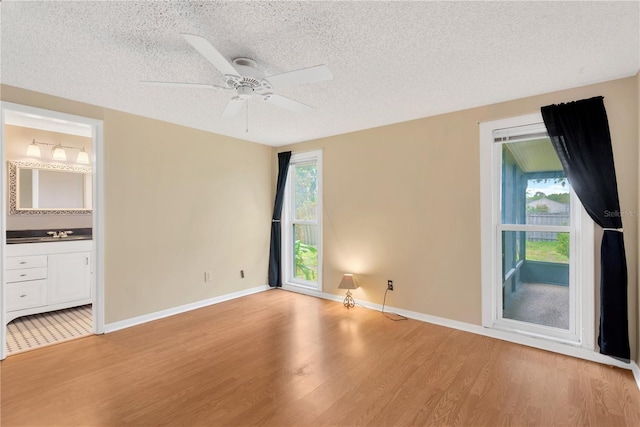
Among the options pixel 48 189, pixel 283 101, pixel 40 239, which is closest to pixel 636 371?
pixel 283 101

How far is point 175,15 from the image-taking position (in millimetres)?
1774

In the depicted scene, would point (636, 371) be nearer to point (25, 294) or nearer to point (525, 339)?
point (525, 339)

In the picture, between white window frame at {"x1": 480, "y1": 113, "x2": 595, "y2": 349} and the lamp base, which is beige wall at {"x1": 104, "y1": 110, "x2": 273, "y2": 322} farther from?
white window frame at {"x1": 480, "y1": 113, "x2": 595, "y2": 349}

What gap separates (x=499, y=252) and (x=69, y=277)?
5403mm

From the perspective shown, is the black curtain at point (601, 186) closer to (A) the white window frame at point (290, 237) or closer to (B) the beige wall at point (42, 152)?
(A) the white window frame at point (290, 237)

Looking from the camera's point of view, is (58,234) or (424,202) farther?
(58,234)

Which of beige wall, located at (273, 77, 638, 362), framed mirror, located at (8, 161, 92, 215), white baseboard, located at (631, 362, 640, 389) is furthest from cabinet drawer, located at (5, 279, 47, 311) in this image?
white baseboard, located at (631, 362, 640, 389)

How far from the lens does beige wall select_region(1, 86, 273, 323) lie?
339cm

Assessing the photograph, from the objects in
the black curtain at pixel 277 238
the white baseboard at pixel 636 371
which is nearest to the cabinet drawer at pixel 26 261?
the black curtain at pixel 277 238

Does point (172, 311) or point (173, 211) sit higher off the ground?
point (173, 211)

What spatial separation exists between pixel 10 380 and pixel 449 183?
443 centimetres

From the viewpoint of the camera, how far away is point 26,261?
3689 mm

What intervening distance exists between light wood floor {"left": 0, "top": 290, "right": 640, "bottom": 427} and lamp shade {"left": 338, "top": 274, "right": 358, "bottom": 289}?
711 mm

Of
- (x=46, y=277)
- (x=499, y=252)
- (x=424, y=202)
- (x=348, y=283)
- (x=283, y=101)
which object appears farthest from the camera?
(x=348, y=283)
